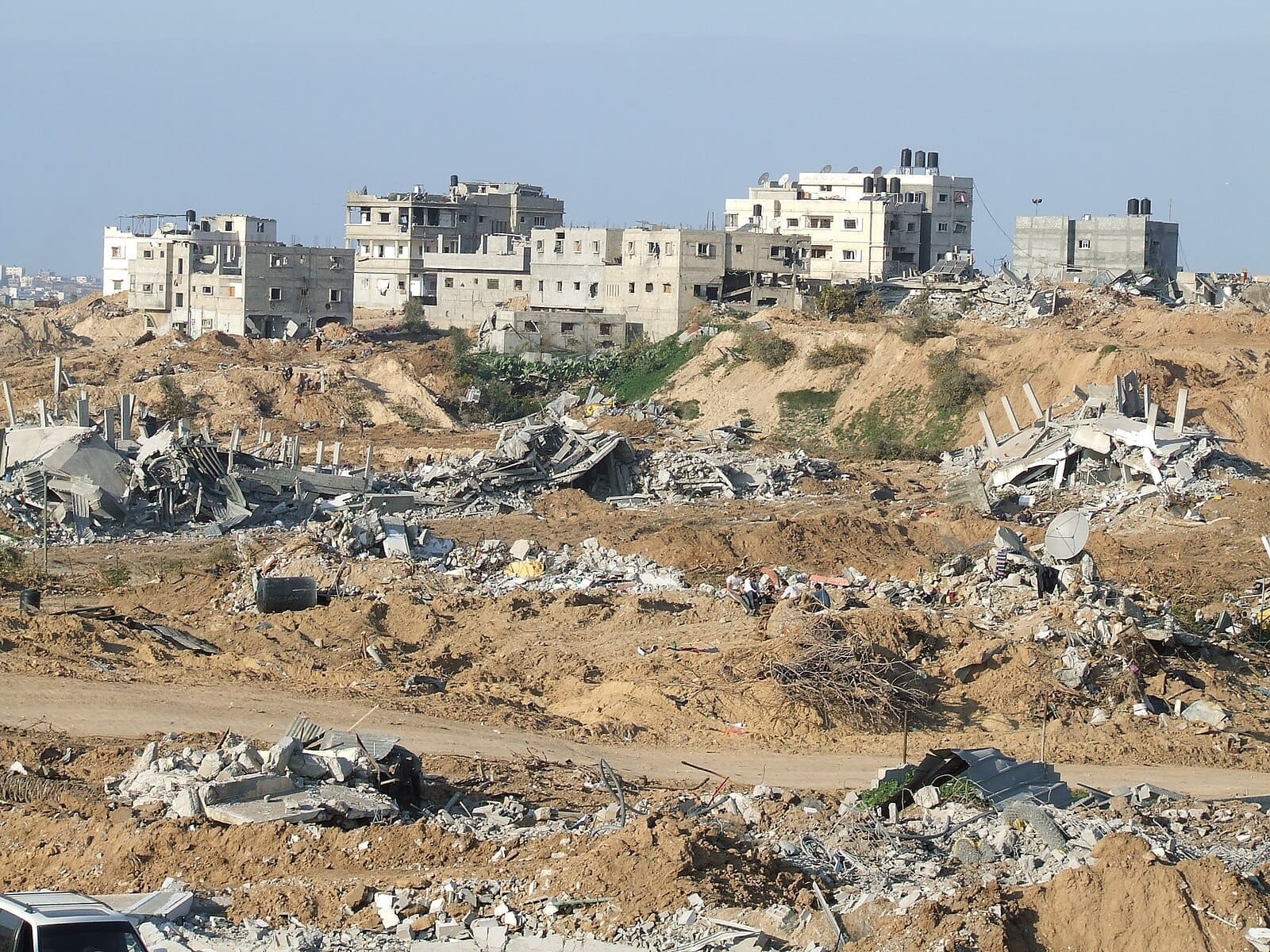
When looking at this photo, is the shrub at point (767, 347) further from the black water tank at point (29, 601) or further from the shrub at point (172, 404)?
the black water tank at point (29, 601)

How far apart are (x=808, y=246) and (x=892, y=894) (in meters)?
45.5

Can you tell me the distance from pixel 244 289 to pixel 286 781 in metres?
44.4

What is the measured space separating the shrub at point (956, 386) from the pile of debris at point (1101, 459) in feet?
20.9

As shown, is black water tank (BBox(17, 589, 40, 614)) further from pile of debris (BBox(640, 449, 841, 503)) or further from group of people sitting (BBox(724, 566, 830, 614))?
pile of debris (BBox(640, 449, 841, 503))

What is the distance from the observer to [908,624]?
17922 millimetres

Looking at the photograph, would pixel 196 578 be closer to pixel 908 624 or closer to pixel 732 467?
pixel 908 624

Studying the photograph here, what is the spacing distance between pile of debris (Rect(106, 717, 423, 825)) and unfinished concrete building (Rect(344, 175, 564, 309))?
48313 mm

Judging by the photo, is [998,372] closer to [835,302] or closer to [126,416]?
[835,302]

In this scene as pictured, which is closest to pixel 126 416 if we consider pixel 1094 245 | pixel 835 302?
pixel 835 302

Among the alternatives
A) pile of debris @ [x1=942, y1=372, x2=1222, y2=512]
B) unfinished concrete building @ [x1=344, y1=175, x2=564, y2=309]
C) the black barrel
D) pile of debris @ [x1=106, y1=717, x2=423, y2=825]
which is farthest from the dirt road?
unfinished concrete building @ [x1=344, y1=175, x2=564, y2=309]

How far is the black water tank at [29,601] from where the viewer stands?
19188 mm

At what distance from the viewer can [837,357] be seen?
41000 millimetres

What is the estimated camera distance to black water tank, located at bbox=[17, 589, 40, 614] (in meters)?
19.2

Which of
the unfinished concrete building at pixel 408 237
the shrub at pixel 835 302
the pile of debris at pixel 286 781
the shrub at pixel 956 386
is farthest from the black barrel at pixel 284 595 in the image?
the unfinished concrete building at pixel 408 237
